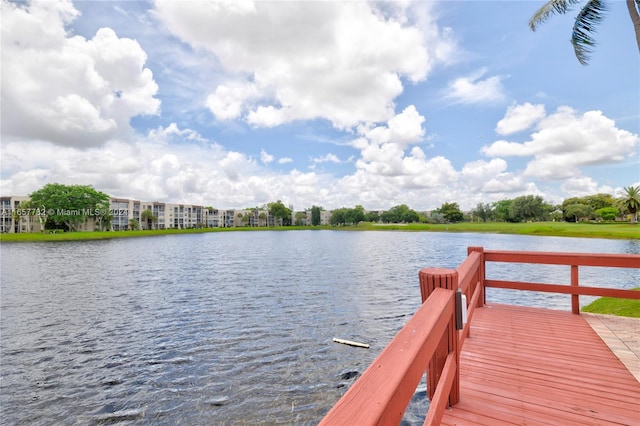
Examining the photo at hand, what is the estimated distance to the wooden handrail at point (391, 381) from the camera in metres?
0.82

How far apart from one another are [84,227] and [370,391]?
109099mm

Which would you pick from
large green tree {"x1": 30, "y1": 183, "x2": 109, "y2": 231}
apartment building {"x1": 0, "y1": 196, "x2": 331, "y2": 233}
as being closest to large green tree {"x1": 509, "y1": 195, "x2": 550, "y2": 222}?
apartment building {"x1": 0, "y1": 196, "x2": 331, "y2": 233}

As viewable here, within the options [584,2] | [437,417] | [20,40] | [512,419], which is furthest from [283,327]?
[20,40]

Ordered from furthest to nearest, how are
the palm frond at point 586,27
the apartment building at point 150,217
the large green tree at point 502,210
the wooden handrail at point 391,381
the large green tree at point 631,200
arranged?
1. the large green tree at point 502,210
2. the apartment building at point 150,217
3. the large green tree at point 631,200
4. the palm frond at point 586,27
5. the wooden handrail at point 391,381

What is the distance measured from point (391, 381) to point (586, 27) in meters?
15.1

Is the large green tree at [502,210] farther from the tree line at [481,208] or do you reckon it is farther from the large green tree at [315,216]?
the large green tree at [315,216]

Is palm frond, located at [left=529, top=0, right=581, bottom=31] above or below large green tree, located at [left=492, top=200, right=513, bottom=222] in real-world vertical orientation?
above

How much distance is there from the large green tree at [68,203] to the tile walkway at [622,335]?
95714 mm

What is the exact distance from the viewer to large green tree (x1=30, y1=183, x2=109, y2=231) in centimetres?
7412

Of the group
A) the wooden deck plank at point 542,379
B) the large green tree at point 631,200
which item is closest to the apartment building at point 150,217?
the wooden deck plank at point 542,379

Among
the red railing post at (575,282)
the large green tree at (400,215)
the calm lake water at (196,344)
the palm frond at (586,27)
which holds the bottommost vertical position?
the calm lake water at (196,344)

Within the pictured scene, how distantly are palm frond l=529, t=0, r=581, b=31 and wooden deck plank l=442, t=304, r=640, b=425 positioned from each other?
1172 centimetres

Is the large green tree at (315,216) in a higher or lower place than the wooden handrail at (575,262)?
higher

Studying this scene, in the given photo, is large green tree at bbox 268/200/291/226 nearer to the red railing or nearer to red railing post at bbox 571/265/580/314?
red railing post at bbox 571/265/580/314
